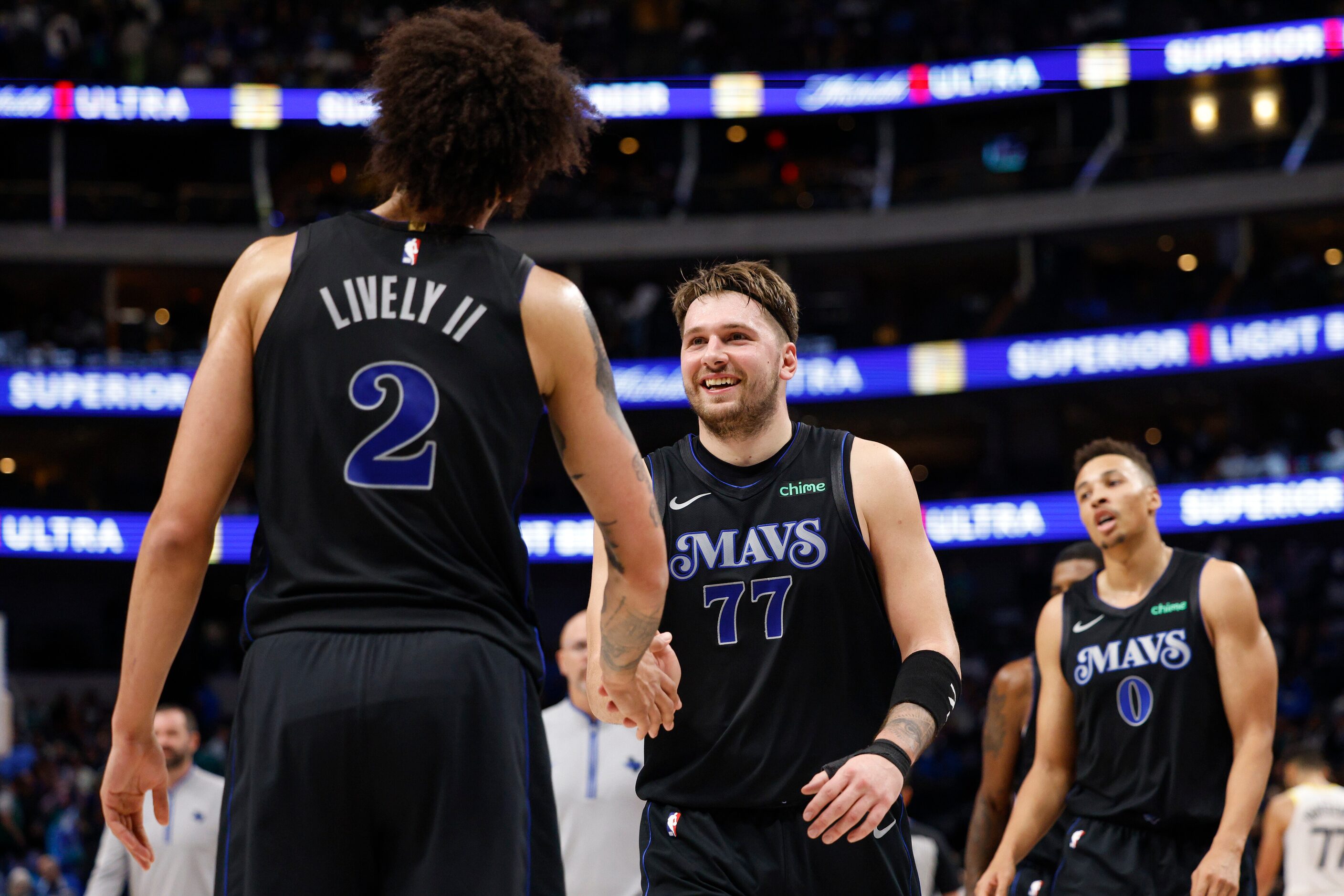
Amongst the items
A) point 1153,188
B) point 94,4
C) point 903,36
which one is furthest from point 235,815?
point 94,4

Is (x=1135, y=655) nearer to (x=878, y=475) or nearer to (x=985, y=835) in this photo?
(x=985, y=835)

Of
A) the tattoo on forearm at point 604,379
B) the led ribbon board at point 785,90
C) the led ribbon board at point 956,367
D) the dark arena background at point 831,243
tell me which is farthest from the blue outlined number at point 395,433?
the led ribbon board at point 785,90

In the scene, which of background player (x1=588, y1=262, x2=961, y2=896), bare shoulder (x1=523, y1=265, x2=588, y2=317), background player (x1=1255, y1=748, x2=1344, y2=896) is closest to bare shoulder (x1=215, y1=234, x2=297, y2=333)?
bare shoulder (x1=523, y1=265, x2=588, y2=317)

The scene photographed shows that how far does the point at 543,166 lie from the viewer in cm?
304

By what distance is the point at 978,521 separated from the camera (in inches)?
1043

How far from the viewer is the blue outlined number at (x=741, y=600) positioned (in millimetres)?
4352

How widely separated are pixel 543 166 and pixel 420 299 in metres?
0.41

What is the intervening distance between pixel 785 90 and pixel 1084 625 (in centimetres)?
2621

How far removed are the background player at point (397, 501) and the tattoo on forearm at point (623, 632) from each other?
10.9 inches

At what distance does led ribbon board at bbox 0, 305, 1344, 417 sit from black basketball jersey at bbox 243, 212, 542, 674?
2321 centimetres

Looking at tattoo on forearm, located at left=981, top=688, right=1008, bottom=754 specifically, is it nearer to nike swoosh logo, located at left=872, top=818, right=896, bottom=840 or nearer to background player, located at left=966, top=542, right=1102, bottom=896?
background player, located at left=966, top=542, right=1102, bottom=896

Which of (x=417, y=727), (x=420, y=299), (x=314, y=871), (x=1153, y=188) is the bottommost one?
(x=314, y=871)

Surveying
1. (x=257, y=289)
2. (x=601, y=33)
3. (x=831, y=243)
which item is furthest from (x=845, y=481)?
(x=601, y=33)

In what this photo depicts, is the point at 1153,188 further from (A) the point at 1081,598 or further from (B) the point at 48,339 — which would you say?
(A) the point at 1081,598
